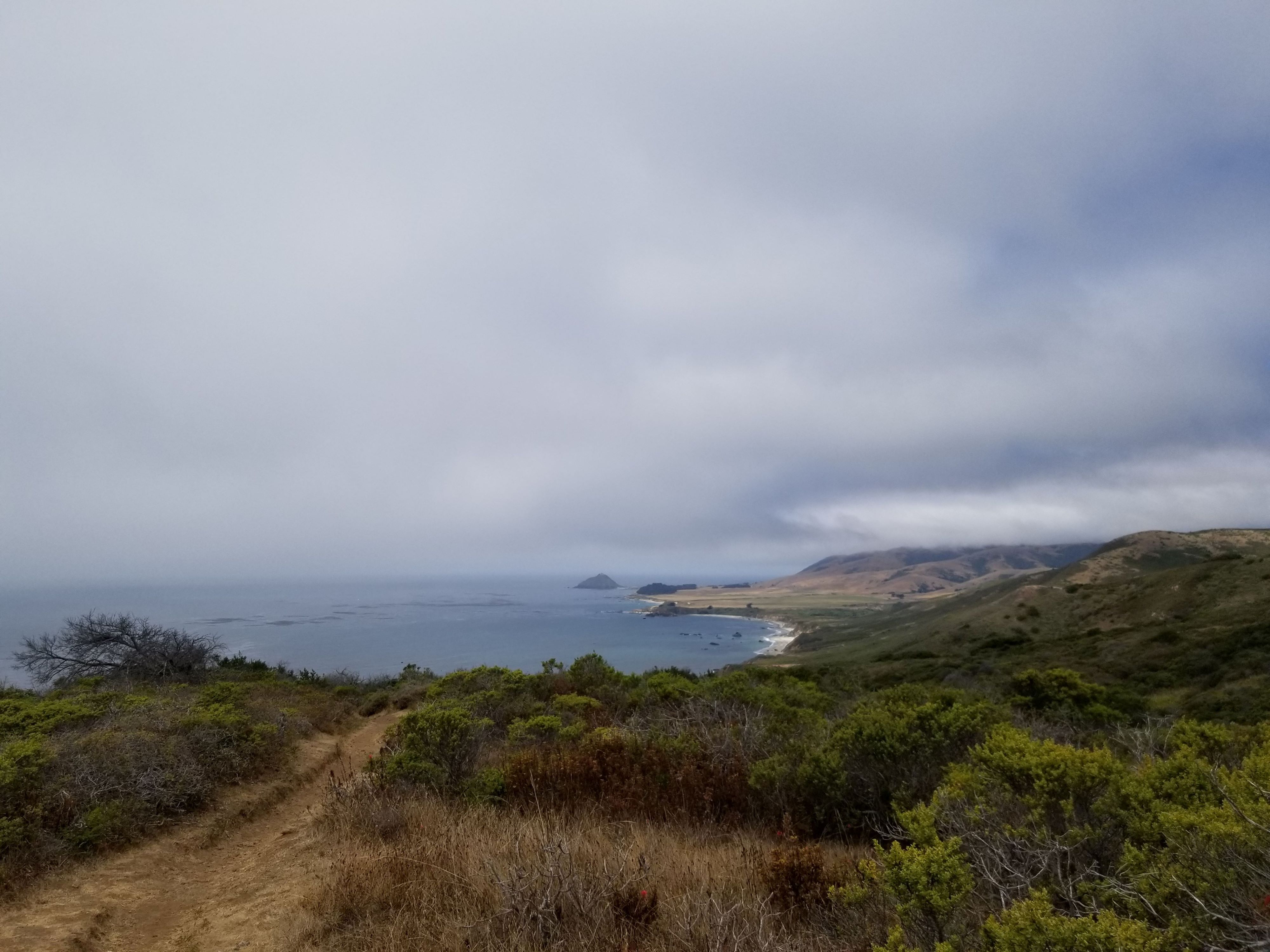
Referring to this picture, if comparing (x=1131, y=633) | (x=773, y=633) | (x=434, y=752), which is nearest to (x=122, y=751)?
(x=434, y=752)

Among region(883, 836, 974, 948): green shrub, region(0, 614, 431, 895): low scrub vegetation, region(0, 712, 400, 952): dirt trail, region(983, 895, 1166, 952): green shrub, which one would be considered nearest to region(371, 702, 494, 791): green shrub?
region(0, 712, 400, 952): dirt trail

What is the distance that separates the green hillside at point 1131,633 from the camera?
25.3 meters

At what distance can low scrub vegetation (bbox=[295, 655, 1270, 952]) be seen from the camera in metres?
2.71

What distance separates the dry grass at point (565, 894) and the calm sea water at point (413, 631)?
145 ft

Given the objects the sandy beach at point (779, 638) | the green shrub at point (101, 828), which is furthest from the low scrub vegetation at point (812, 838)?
the sandy beach at point (779, 638)

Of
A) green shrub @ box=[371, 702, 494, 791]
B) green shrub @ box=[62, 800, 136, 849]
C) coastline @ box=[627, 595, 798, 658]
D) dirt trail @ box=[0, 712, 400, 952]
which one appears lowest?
coastline @ box=[627, 595, 798, 658]

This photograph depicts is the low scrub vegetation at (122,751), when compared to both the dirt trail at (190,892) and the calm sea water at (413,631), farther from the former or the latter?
the calm sea water at (413,631)

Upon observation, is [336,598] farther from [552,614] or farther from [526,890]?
[526,890]

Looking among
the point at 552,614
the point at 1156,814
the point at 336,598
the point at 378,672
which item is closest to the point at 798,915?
the point at 1156,814

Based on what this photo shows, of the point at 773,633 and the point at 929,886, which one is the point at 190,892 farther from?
the point at 773,633

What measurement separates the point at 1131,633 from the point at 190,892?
48353 mm

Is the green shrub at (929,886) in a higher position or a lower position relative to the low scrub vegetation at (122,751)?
higher

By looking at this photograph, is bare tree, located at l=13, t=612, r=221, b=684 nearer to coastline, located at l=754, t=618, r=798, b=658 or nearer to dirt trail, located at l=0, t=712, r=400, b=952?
dirt trail, located at l=0, t=712, r=400, b=952

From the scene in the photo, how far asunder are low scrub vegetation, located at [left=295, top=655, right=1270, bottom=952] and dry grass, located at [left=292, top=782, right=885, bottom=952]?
0.07 feet
